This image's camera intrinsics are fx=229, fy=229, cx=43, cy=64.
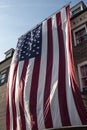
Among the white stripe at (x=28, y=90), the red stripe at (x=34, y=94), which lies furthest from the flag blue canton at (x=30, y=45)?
the red stripe at (x=34, y=94)

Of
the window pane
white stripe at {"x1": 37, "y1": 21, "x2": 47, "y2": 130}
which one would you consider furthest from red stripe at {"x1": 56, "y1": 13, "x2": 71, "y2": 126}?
the window pane

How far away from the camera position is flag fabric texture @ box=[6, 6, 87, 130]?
10.4m

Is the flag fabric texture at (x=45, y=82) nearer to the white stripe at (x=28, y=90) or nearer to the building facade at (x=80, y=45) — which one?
the white stripe at (x=28, y=90)

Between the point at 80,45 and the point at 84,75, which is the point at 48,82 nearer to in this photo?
the point at 84,75

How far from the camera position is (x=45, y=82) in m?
11.6

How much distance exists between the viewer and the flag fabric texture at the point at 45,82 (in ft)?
34.0

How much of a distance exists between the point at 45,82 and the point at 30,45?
3.16 metres

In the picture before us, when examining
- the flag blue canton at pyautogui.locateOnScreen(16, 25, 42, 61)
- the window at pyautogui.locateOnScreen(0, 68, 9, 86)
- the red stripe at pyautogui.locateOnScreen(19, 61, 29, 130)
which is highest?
the flag blue canton at pyautogui.locateOnScreen(16, 25, 42, 61)

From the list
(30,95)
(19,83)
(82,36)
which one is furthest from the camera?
(82,36)

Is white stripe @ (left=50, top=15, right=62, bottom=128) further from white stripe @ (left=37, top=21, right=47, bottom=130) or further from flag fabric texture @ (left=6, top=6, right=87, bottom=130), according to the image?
white stripe @ (left=37, top=21, right=47, bottom=130)

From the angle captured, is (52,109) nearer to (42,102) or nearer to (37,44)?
(42,102)

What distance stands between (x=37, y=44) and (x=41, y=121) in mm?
4603

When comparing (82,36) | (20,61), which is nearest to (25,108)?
(20,61)

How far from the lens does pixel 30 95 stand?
39.2 ft
